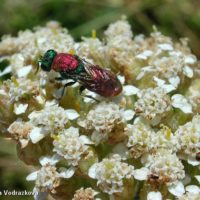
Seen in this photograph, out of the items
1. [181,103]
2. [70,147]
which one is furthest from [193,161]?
[70,147]

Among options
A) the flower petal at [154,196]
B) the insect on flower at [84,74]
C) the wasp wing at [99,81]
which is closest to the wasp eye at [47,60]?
the insect on flower at [84,74]

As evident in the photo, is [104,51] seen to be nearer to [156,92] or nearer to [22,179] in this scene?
[156,92]

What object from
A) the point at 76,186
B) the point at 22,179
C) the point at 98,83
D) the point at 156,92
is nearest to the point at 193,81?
the point at 156,92

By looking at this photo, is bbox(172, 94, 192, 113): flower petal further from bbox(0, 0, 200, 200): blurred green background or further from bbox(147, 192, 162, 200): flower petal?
bbox(0, 0, 200, 200): blurred green background

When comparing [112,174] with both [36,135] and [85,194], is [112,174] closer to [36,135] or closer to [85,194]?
[85,194]

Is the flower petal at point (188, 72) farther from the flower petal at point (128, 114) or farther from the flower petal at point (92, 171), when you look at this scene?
the flower petal at point (92, 171)

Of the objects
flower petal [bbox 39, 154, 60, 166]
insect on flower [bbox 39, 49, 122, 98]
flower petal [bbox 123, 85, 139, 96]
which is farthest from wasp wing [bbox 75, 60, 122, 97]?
flower petal [bbox 39, 154, 60, 166]
